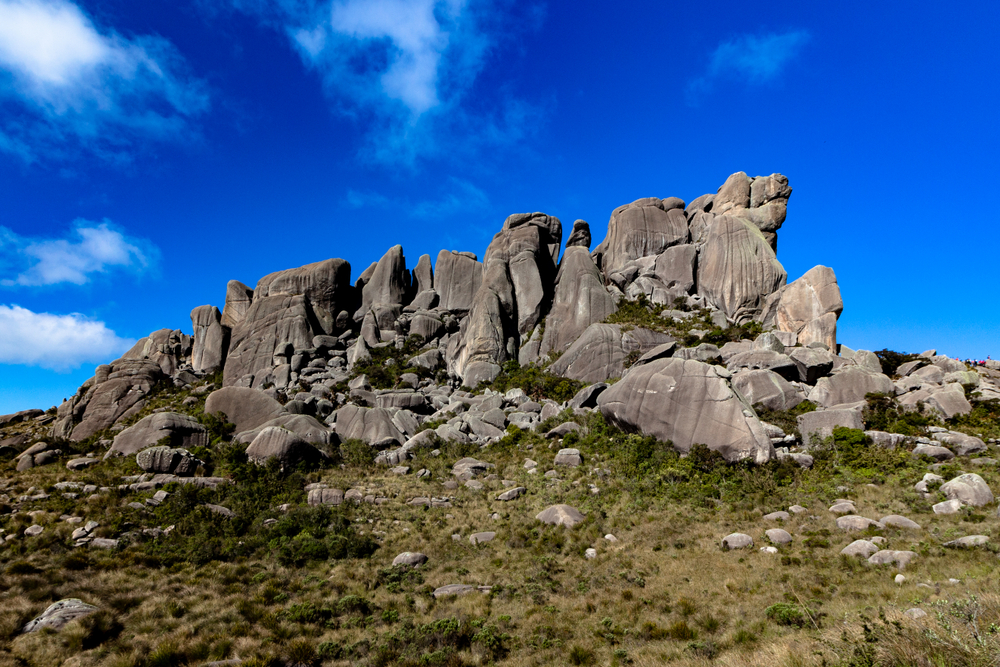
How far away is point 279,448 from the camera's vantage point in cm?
2725

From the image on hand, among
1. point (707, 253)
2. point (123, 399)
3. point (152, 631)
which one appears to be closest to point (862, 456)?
point (152, 631)

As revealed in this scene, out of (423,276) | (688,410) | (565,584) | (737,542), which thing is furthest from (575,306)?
(565,584)

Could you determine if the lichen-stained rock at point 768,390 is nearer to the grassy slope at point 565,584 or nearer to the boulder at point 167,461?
the grassy slope at point 565,584

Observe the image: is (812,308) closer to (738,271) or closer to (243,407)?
(738,271)

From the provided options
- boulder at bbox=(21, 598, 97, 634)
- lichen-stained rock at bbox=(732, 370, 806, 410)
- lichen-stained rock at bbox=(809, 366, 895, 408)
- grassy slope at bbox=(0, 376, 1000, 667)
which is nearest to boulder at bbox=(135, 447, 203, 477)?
grassy slope at bbox=(0, 376, 1000, 667)

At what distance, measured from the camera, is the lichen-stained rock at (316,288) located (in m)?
57.5

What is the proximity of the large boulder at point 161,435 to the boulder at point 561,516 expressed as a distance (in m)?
24.2

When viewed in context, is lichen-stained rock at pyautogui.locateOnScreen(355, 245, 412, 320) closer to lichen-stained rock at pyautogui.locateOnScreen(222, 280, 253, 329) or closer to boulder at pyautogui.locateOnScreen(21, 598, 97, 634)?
lichen-stained rock at pyautogui.locateOnScreen(222, 280, 253, 329)

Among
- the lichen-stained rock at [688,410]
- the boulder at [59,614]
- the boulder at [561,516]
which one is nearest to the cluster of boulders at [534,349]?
the lichen-stained rock at [688,410]

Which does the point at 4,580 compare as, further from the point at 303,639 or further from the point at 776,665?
the point at 776,665

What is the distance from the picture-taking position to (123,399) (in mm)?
48438

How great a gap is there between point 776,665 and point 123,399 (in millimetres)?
59750

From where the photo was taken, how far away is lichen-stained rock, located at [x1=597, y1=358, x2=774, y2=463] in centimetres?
2217

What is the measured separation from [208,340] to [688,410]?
59557 mm
